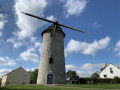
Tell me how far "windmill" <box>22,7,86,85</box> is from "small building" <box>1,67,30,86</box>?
21.1m

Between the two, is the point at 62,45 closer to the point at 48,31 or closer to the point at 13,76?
the point at 48,31

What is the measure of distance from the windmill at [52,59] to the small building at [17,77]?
21.1m

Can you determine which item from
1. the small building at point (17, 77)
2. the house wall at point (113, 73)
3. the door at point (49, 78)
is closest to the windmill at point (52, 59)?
the door at point (49, 78)

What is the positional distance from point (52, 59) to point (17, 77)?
2417 cm

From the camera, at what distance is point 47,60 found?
2088 centimetres

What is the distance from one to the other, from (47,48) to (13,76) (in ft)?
78.4

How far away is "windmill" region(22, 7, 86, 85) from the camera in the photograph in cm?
1995

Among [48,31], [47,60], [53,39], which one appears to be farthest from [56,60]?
[48,31]

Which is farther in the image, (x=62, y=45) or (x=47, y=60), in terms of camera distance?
(x=62, y=45)

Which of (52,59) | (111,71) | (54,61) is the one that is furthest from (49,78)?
(111,71)

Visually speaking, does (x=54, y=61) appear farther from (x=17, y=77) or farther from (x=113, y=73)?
(x=113, y=73)

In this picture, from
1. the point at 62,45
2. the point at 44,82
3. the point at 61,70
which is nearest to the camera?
the point at 44,82

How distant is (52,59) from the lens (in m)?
20.9

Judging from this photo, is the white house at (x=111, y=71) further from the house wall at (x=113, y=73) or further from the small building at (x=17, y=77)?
the small building at (x=17, y=77)
